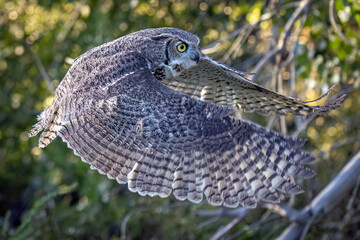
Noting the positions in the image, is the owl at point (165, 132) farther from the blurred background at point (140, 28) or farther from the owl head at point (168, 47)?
the blurred background at point (140, 28)

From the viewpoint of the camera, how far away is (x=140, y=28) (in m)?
5.30

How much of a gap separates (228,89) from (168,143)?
745mm

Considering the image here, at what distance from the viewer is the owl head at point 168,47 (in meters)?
3.34

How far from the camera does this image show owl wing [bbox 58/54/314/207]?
3.00 meters

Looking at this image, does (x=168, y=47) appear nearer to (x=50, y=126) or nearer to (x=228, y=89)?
(x=228, y=89)

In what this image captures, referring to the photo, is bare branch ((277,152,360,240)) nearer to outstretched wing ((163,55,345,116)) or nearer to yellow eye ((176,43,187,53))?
outstretched wing ((163,55,345,116))

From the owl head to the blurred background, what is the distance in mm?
1147

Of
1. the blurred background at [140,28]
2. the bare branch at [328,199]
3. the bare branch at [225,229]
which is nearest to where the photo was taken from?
the bare branch at [328,199]

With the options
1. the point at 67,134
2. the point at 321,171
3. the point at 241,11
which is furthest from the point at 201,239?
the point at 67,134

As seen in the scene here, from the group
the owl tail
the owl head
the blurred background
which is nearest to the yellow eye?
the owl head

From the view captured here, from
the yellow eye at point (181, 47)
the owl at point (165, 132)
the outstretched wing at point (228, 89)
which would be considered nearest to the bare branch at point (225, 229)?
the outstretched wing at point (228, 89)

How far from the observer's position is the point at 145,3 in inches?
209

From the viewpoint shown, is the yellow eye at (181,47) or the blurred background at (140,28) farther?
the blurred background at (140,28)

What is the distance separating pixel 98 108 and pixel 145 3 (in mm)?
2388
